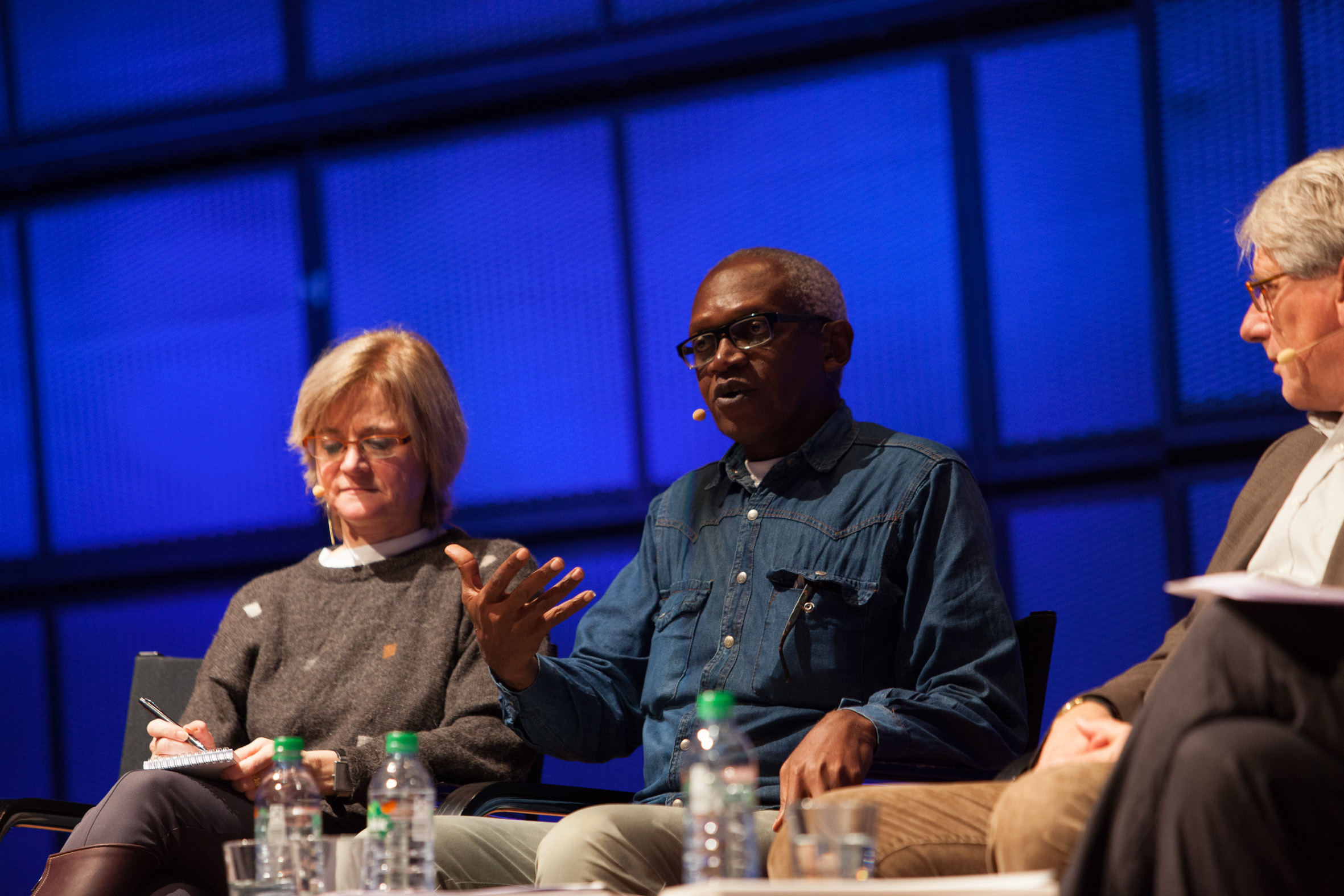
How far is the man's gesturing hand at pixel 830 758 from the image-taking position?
2.03 metres

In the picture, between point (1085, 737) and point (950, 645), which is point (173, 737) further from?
point (1085, 737)

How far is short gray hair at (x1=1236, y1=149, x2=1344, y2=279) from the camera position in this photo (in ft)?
6.63

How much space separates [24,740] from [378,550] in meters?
1.80

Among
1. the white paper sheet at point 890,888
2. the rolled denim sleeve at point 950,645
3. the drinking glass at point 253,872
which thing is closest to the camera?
the white paper sheet at point 890,888

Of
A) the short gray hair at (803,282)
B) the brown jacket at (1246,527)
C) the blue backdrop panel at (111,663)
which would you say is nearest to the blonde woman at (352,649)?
the short gray hair at (803,282)

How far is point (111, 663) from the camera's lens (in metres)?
3.97

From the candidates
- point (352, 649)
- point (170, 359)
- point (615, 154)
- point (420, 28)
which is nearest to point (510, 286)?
point (615, 154)

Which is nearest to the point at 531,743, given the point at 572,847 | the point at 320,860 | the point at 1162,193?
the point at 572,847

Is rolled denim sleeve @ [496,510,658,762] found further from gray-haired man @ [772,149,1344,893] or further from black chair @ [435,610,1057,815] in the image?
gray-haired man @ [772,149,1344,893]

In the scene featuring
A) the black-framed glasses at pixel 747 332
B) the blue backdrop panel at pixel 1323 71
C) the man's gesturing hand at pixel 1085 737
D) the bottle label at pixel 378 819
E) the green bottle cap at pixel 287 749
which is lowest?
the bottle label at pixel 378 819

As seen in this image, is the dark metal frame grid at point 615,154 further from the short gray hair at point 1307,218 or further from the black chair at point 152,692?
the short gray hair at point 1307,218

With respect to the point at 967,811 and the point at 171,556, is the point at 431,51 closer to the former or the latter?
the point at 171,556

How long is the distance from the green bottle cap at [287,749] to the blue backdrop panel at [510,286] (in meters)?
1.79

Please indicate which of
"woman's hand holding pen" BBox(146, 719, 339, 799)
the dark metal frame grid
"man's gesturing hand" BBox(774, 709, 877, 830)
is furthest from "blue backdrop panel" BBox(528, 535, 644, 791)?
"man's gesturing hand" BBox(774, 709, 877, 830)
